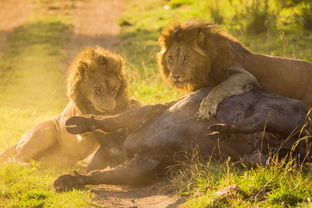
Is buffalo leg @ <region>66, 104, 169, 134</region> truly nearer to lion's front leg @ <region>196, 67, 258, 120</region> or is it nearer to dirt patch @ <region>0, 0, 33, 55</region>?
lion's front leg @ <region>196, 67, 258, 120</region>

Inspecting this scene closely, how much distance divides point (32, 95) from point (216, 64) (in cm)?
621

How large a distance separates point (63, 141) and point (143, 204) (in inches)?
99.3

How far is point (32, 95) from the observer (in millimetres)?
11352

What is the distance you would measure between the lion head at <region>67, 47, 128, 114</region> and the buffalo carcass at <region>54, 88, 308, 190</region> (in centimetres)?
91

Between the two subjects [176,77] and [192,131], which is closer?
[192,131]

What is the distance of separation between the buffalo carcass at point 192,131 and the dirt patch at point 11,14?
1092cm

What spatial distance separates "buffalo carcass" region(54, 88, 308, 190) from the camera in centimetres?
483

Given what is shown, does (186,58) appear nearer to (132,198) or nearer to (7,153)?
(132,198)

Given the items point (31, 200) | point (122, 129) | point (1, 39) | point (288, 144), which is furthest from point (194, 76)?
point (1, 39)

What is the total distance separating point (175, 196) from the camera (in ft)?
15.3

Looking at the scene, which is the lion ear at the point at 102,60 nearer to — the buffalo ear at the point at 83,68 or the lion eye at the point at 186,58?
the buffalo ear at the point at 83,68

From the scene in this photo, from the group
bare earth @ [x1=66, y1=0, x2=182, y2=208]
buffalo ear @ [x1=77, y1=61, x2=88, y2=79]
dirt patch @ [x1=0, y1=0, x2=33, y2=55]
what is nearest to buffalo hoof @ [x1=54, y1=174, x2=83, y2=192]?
bare earth @ [x1=66, y1=0, x2=182, y2=208]

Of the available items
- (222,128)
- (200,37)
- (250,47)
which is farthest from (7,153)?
(250,47)

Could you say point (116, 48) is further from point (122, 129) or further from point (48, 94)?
point (122, 129)
